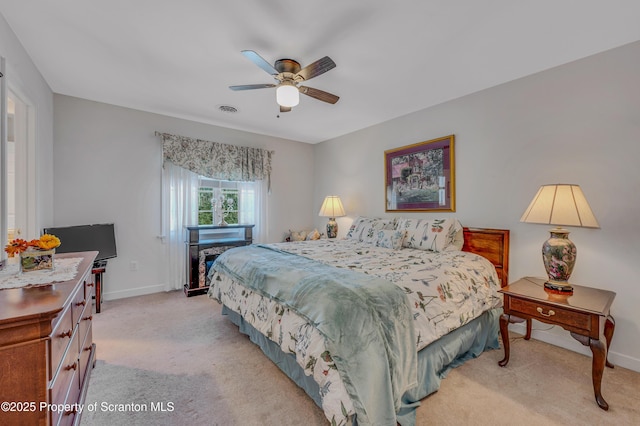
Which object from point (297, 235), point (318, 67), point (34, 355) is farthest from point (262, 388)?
point (297, 235)

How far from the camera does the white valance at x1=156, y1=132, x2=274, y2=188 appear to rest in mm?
3854

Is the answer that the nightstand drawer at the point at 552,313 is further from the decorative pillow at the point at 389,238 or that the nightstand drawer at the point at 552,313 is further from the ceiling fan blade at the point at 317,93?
the ceiling fan blade at the point at 317,93

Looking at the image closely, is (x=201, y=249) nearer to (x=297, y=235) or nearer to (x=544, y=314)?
(x=297, y=235)

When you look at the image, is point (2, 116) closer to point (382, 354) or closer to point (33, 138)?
point (33, 138)

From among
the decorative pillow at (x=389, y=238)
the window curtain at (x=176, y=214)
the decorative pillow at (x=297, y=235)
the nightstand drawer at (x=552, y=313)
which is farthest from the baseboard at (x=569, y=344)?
the window curtain at (x=176, y=214)

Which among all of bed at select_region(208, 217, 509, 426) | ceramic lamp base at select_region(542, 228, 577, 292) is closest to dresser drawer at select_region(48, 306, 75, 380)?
bed at select_region(208, 217, 509, 426)

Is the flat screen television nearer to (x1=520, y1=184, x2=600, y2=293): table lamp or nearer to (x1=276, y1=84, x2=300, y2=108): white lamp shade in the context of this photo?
(x1=276, y1=84, x2=300, y2=108): white lamp shade

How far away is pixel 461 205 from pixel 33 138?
174 inches

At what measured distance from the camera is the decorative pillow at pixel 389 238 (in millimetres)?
3071

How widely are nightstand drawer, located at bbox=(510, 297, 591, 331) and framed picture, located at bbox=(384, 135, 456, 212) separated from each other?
4.70 feet

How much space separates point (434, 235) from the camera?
116 inches

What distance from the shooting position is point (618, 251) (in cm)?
219

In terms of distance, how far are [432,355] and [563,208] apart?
1.39 meters

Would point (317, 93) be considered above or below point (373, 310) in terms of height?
above
